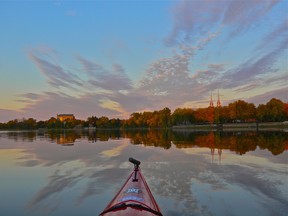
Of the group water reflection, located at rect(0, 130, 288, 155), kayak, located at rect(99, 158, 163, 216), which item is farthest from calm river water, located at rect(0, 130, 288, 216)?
water reflection, located at rect(0, 130, 288, 155)

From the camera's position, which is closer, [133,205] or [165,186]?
[133,205]

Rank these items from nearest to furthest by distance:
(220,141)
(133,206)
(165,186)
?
(133,206), (165,186), (220,141)

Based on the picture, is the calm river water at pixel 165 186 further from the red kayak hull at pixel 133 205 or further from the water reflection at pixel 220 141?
the water reflection at pixel 220 141

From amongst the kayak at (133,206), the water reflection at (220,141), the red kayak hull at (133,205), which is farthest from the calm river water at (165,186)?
the water reflection at (220,141)

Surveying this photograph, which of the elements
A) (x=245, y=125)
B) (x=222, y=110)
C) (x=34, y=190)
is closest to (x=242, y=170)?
(x=34, y=190)

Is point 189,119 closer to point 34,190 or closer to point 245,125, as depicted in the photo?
point 245,125

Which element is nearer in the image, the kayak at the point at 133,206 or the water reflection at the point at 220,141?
the kayak at the point at 133,206

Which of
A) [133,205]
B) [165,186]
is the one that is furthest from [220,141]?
[133,205]

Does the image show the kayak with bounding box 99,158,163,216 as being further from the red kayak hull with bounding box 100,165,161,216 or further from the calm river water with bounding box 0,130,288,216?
the calm river water with bounding box 0,130,288,216

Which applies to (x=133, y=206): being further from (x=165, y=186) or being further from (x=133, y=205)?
(x=165, y=186)

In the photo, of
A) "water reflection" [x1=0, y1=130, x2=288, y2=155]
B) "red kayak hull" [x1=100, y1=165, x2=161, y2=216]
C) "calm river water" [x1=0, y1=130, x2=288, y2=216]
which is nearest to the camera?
"red kayak hull" [x1=100, y1=165, x2=161, y2=216]

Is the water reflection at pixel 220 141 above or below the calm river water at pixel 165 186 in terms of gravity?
above

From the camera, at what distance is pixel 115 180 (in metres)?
17.5

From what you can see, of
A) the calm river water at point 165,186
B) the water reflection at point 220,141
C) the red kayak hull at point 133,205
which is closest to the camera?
the red kayak hull at point 133,205
